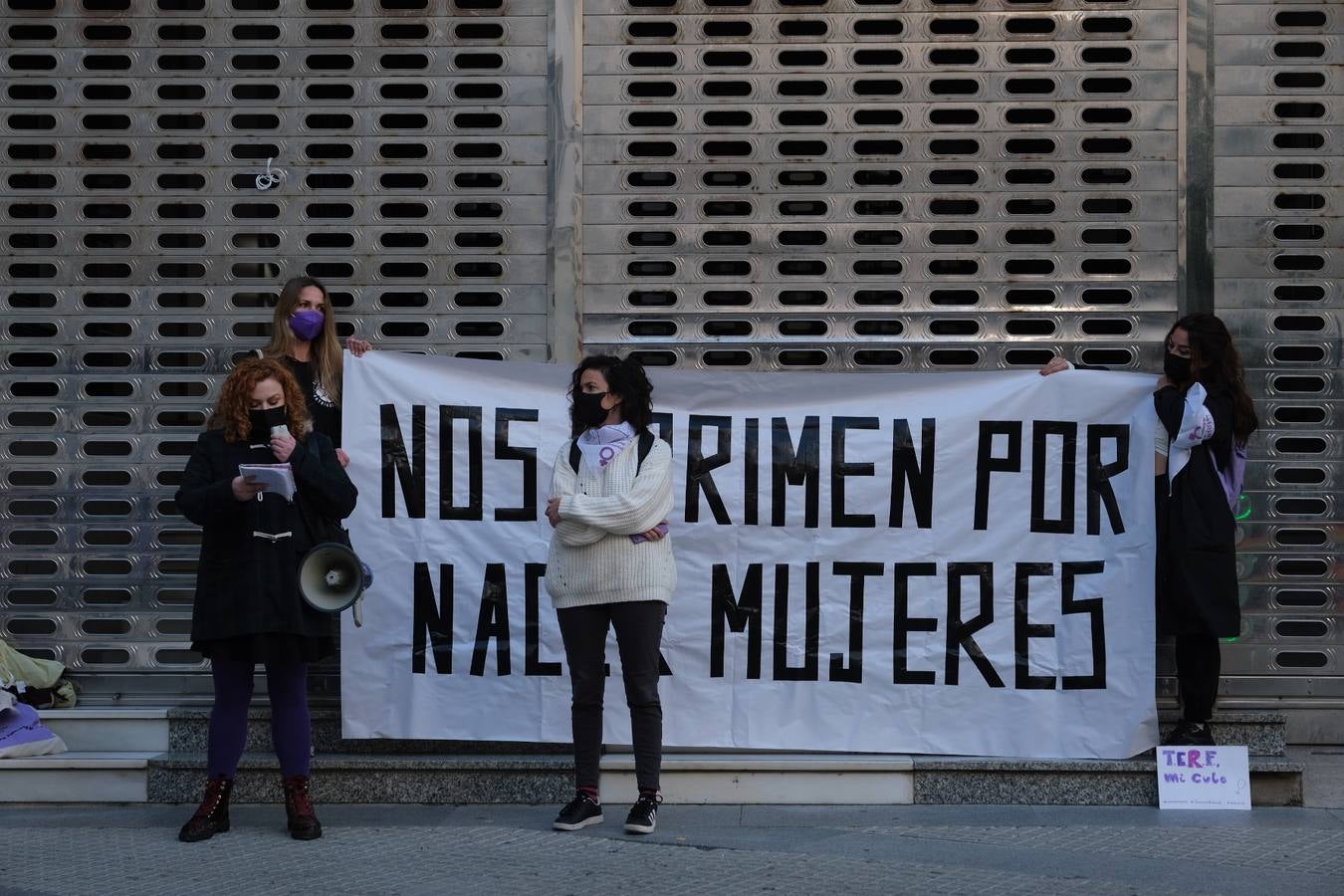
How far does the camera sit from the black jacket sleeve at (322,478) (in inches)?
247

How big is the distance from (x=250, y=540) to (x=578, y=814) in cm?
168

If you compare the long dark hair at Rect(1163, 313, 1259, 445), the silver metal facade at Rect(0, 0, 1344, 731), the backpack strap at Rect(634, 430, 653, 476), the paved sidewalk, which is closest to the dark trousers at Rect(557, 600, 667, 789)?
the paved sidewalk

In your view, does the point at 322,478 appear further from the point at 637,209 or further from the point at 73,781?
the point at 637,209

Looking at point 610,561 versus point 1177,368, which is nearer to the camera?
point 610,561

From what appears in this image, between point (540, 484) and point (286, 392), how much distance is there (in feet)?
4.08

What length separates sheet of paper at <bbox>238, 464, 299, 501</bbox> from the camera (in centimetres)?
600

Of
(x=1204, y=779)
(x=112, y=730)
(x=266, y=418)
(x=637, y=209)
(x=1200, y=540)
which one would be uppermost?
(x=637, y=209)

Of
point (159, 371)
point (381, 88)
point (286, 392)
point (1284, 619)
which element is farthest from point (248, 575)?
point (1284, 619)

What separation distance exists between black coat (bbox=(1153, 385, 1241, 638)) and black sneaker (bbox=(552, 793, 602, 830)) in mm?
2535

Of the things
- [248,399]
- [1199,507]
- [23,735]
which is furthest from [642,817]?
[23,735]

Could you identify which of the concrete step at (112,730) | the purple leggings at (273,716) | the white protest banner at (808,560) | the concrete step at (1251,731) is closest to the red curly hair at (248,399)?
the white protest banner at (808,560)

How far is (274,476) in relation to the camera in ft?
19.7

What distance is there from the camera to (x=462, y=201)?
7.67 m

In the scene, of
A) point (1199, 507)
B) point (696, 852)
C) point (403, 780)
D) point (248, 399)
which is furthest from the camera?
point (403, 780)
